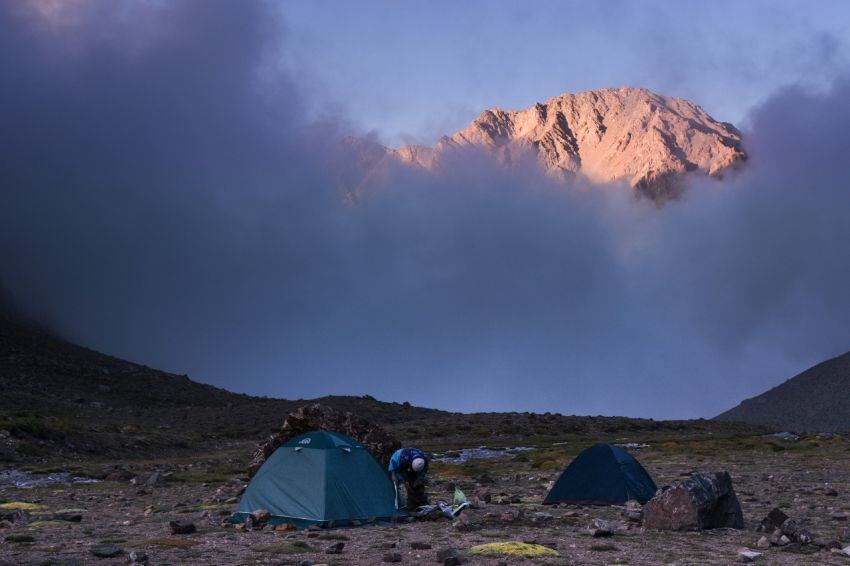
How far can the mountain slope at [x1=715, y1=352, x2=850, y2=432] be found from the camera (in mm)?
139875

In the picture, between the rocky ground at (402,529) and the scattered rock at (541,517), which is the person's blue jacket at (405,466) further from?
the scattered rock at (541,517)

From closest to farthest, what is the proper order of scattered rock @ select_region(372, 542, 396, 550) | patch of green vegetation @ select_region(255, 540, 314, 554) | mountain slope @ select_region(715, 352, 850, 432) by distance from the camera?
patch of green vegetation @ select_region(255, 540, 314, 554) → scattered rock @ select_region(372, 542, 396, 550) → mountain slope @ select_region(715, 352, 850, 432)

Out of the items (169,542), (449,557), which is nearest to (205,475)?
(169,542)

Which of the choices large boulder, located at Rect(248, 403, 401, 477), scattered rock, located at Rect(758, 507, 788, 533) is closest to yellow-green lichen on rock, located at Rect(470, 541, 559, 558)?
scattered rock, located at Rect(758, 507, 788, 533)

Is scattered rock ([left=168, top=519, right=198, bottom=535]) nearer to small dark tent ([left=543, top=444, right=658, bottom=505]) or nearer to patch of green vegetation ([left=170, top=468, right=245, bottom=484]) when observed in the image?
small dark tent ([left=543, top=444, right=658, bottom=505])

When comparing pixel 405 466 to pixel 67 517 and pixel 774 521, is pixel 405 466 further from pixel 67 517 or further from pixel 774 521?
pixel 67 517

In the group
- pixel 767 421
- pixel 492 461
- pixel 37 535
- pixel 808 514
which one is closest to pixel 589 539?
pixel 808 514

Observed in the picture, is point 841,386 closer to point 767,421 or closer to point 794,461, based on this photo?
point 767,421

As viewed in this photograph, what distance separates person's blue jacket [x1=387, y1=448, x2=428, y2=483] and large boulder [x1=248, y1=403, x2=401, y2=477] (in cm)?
790

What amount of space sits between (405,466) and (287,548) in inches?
266

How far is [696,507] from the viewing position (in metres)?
18.6

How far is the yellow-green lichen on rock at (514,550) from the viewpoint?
1522 cm

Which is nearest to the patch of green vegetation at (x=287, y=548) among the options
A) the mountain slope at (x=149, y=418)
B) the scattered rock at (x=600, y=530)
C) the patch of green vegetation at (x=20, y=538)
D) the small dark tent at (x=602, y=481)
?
the patch of green vegetation at (x=20, y=538)

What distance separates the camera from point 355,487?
21.5 meters
